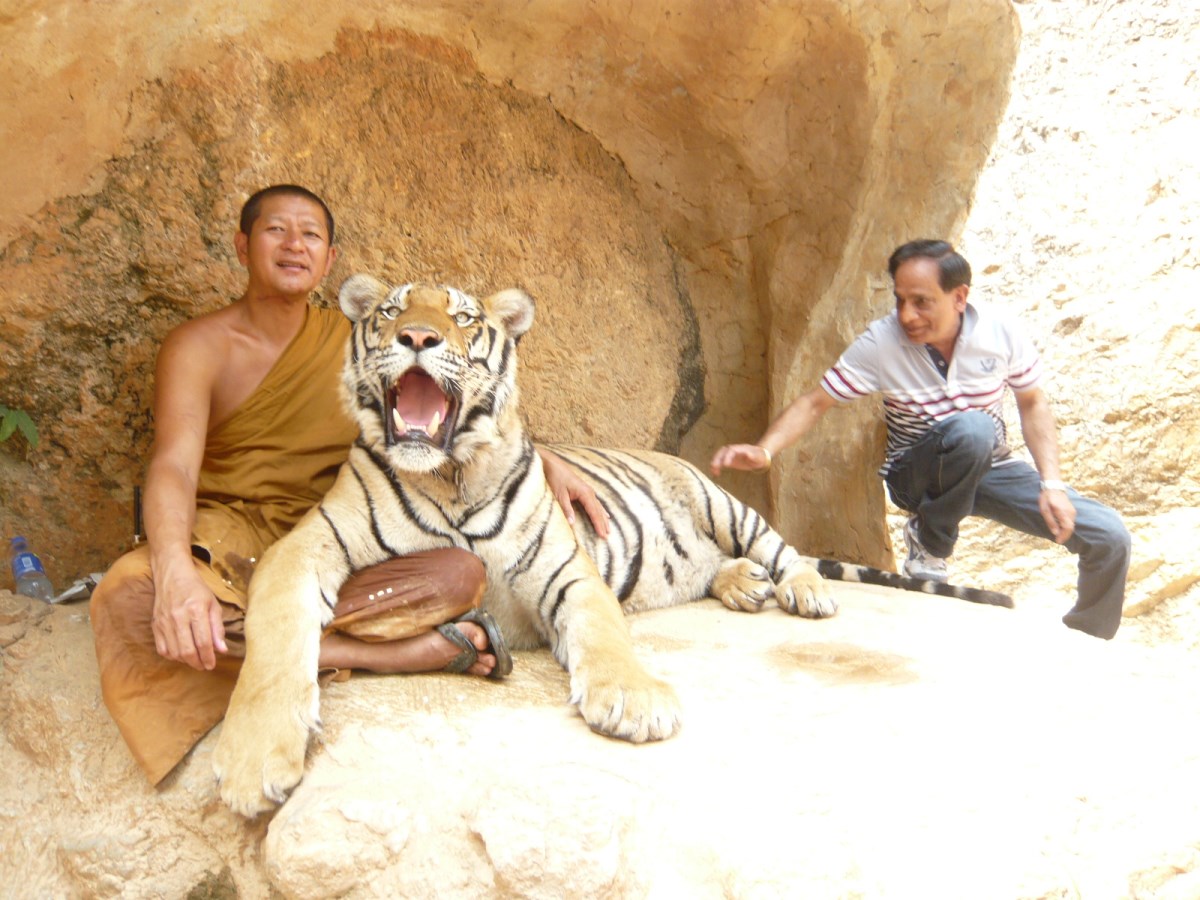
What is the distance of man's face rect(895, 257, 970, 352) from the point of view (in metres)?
3.73

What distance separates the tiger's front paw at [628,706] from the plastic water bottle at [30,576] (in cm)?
171

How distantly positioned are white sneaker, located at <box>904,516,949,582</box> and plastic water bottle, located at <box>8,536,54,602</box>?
304 centimetres

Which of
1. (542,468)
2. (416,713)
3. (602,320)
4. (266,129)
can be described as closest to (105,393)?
(266,129)

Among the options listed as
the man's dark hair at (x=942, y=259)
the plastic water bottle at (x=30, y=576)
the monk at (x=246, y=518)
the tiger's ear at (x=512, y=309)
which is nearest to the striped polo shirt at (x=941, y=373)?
the man's dark hair at (x=942, y=259)

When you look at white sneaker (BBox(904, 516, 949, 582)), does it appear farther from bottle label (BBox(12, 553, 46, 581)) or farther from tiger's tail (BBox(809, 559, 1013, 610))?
bottle label (BBox(12, 553, 46, 581))

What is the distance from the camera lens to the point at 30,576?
9.80 feet

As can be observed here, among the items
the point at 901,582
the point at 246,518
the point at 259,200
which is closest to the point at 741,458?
the point at 901,582

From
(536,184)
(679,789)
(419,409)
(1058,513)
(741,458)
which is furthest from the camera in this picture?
(536,184)

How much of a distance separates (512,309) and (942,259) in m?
1.69

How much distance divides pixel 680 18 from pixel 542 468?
1793 mm

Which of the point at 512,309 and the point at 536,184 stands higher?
the point at 536,184

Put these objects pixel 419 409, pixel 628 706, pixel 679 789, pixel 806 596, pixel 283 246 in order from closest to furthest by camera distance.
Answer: pixel 679 789
pixel 628 706
pixel 419 409
pixel 283 246
pixel 806 596

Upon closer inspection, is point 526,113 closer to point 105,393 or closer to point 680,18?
point 680,18

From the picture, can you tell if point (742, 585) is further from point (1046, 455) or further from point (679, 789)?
point (679, 789)
